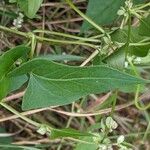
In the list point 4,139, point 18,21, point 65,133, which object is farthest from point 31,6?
point 4,139

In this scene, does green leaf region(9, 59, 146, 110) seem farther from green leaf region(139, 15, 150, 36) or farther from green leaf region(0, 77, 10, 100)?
green leaf region(139, 15, 150, 36)

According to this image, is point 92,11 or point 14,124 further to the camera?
point 14,124

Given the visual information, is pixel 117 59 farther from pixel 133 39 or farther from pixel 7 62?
pixel 7 62

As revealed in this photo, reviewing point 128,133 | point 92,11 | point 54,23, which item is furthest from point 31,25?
point 128,133

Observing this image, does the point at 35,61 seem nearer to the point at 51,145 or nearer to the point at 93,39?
the point at 93,39

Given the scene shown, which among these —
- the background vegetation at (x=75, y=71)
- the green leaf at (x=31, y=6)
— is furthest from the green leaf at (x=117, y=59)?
the green leaf at (x=31, y=6)

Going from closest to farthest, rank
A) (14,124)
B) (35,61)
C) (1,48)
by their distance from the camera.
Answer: (35,61) → (1,48) → (14,124)

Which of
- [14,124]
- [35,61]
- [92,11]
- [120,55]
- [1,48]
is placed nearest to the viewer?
[35,61]

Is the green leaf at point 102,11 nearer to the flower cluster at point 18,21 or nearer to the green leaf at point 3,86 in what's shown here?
the flower cluster at point 18,21

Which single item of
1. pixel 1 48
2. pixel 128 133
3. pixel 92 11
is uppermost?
pixel 92 11
